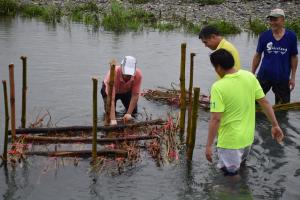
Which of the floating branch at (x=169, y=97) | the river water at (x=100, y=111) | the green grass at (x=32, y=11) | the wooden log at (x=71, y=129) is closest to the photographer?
the river water at (x=100, y=111)

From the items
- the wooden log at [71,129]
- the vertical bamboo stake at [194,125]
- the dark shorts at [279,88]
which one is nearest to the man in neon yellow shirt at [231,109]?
the vertical bamboo stake at [194,125]

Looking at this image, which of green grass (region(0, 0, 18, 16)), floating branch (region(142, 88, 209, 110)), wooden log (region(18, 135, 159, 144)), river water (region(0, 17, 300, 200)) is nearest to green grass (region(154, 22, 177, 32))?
river water (region(0, 17, 300, 200))

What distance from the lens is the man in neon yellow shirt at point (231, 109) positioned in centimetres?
538

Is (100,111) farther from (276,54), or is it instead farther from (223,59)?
(223,59)

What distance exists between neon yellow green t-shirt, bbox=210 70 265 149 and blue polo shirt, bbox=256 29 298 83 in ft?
10.5

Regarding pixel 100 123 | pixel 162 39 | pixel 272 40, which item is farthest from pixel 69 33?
pixel 272 40

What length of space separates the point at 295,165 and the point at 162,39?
14602 mm

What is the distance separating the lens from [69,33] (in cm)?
2175

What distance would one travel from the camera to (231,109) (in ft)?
18.1

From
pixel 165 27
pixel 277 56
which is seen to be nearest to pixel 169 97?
pixel 277 56

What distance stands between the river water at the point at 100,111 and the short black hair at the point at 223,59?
1.96 meters

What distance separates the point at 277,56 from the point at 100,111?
399 centimetres

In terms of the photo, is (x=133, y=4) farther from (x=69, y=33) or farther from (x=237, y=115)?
(x=237, y=115)

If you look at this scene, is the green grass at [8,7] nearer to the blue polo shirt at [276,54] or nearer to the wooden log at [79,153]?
the blue polo shirt at [276,54]
